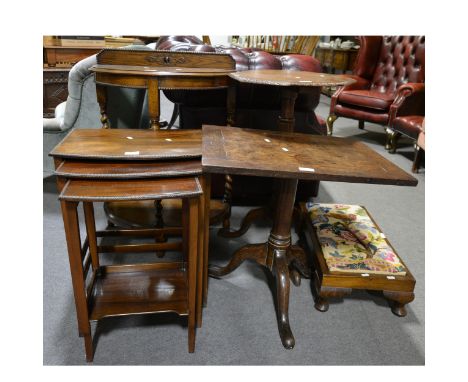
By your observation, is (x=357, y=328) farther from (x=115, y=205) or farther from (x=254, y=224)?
(x=115, y=205)

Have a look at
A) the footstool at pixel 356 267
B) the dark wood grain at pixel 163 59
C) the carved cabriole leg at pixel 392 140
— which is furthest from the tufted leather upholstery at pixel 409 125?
the dark wood grain at pixel 163 59

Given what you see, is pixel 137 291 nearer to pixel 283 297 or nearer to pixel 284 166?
pixel 283 297

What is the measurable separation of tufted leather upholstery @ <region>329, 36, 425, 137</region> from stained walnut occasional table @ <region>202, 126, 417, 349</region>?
2511 millimetres

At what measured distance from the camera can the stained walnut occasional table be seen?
112 cm

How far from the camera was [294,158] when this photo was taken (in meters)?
1.23

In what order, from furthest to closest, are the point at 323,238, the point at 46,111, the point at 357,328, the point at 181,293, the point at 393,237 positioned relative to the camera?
the point at 46,111 → the point at 393,237 → the point at 323,238 → the point at 357,328 → the point at 181,293

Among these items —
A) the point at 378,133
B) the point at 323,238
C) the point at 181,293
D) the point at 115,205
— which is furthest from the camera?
the point at 378,133

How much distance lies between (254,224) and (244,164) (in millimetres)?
1208

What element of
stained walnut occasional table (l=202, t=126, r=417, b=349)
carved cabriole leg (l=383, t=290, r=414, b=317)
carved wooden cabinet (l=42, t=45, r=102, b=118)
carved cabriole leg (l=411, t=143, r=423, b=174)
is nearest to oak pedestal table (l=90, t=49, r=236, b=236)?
stained walnut occasional table (l=202, t=126, r=417, b=349)

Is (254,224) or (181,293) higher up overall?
(181,293)

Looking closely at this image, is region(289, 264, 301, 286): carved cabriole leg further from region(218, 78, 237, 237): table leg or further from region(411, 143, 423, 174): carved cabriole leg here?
region(411, 143, 423, 174): carved cabriole leg

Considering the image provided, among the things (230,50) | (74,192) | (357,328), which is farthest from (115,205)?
(357,328)

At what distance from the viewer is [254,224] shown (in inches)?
90.6

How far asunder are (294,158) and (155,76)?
770 millimetres
